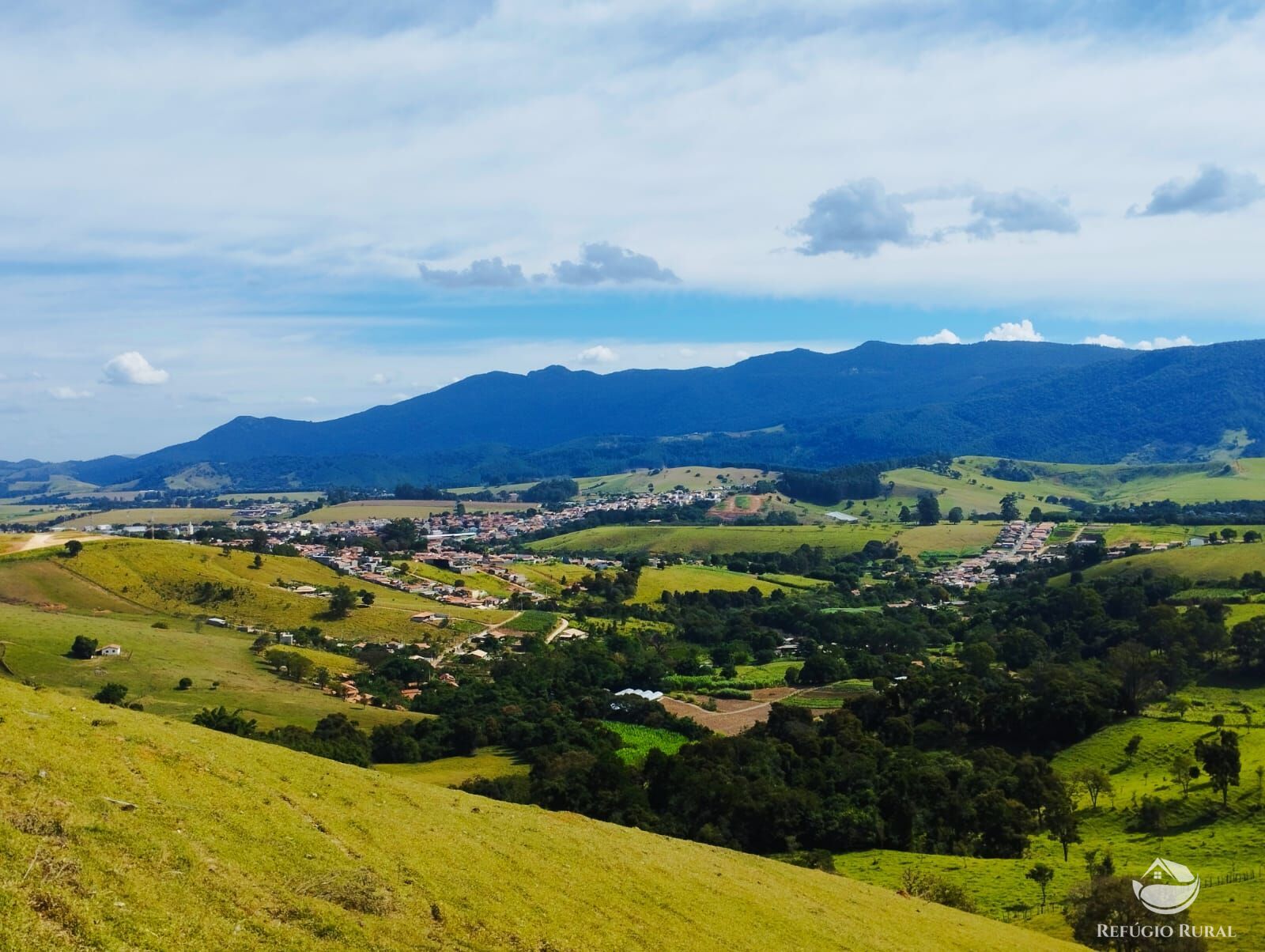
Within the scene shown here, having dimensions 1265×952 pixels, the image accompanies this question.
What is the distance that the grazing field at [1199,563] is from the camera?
106812 mm

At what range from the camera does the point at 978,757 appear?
2174 inches

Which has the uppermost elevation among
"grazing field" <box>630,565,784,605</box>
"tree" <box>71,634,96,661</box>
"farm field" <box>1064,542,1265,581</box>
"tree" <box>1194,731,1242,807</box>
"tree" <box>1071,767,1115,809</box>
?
"tree" <box>71,634,96,661</box>

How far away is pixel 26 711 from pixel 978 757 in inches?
1989

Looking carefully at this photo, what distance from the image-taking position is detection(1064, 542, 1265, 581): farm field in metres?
107

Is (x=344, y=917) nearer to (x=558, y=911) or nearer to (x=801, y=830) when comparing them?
(x=558, y=911)

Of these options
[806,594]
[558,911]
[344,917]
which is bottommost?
[806,594]

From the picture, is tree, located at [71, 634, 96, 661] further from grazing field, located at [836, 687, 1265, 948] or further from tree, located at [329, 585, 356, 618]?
grazing field, located at [836, 687, 1265, 948]

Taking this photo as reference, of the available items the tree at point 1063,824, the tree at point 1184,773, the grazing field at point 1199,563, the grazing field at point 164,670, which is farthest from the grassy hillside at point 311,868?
the grazing field at point 1199,563

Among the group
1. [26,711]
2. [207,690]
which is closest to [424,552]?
[207,690]

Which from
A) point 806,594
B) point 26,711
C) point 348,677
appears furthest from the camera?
point 806,594

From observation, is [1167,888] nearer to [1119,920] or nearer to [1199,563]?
[1119,920]

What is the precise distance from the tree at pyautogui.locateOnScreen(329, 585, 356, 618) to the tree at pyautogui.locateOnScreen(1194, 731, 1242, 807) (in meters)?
83.0

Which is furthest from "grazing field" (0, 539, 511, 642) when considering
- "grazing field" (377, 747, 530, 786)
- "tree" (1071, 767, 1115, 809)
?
"tree" (1071, 767, 1115, 809)

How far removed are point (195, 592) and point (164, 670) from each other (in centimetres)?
3320
